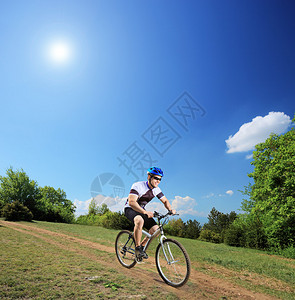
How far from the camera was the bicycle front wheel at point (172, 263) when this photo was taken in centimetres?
496

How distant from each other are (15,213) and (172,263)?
29.8 meters

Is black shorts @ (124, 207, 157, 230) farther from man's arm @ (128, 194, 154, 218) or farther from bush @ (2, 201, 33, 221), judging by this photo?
bush @ (2, 201, 33, 221)

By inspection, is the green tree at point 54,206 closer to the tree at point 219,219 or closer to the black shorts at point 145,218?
the tree at point 219,219

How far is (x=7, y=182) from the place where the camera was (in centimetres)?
3766

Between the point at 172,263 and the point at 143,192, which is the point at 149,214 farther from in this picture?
the point at 172,263

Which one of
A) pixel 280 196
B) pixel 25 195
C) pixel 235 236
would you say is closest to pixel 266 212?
pixel 280 196

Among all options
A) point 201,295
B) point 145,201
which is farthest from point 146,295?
point 145,201

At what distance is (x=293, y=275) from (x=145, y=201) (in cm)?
837

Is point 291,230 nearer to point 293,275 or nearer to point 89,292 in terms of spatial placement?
point 293,275

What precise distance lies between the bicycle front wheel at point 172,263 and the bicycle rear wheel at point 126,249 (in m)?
1.33

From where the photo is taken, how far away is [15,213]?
2788 cm

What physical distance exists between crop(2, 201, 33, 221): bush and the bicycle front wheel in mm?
29239

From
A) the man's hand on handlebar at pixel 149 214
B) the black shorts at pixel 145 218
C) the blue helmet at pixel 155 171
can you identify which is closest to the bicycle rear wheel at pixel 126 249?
the black shorts at pixel 145 218

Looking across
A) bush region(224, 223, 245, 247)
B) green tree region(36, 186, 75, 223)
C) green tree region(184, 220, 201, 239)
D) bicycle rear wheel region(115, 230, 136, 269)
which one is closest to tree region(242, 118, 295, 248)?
A: bush region(224, 223, 245, 247)
